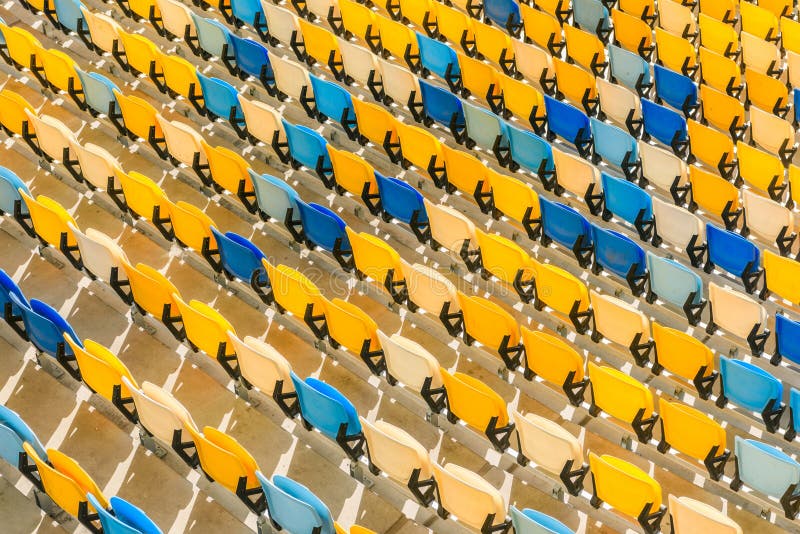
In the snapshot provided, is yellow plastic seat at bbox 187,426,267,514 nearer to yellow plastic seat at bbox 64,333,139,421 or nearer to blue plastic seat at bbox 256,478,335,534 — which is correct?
blue plastic seat at bbox 256,478,335,534

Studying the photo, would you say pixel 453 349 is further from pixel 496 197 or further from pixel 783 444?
pixel 783 444

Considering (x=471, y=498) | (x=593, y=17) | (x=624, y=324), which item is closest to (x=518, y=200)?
(x=624, y=324)

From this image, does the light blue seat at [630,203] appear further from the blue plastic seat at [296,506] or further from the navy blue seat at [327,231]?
the blue plastic seat at [296,506]

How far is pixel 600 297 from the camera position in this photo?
454cm

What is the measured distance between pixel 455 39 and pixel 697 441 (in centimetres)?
322

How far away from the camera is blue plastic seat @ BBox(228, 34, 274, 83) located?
5.99 metres

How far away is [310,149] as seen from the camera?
17.9 feet

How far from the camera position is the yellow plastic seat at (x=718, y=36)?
6352 mm

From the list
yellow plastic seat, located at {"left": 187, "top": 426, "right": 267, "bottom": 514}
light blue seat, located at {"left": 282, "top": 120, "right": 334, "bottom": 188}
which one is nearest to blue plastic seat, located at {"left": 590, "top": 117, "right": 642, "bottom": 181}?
light blue seat, located at {"left": 282, "top": 120, "right": 334, "bottom": 188}

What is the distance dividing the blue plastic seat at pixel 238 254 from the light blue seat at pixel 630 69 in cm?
247

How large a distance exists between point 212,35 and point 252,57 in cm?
32

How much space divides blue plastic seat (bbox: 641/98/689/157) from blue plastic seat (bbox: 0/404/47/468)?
3.40 m

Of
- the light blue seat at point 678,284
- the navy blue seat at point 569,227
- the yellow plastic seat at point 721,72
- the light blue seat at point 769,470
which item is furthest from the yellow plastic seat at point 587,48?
the light blue seat at point 769,470

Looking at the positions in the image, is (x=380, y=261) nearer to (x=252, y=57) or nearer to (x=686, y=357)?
(x=686, y=357)
